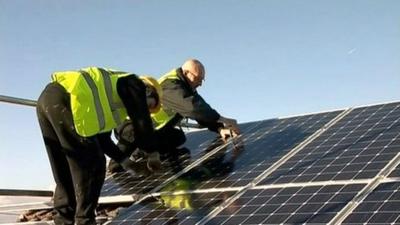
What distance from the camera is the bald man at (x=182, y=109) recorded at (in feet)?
30.8

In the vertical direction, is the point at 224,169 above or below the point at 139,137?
below

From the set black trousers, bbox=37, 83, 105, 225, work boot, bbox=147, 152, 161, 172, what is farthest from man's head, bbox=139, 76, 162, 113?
black trousers, bbox=37, 83, 105, 225

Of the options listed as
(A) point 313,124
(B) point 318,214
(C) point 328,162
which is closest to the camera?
(B) point 318,214

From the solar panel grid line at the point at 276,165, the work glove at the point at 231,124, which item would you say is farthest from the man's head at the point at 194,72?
the solar panel grid line at the point at 276,165

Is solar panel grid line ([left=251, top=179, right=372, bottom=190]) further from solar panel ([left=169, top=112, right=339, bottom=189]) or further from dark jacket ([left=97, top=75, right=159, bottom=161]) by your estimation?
dark jacket ([left=97, top=75, right=159, bottom=161])

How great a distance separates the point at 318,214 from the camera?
5711mm

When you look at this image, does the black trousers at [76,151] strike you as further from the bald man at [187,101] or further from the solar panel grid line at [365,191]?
the bald man at [187,101]

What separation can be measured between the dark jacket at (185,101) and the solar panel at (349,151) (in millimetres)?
1837

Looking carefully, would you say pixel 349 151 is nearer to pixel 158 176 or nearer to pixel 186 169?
pixel 186 169

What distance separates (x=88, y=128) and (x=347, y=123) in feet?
12.8

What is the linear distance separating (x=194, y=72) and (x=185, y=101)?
480 millimetres

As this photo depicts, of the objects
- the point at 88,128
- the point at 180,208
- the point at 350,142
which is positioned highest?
the point at 88,128

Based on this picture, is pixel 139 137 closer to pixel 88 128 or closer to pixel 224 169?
pixel 88 128

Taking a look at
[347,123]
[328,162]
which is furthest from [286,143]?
[328,162]
